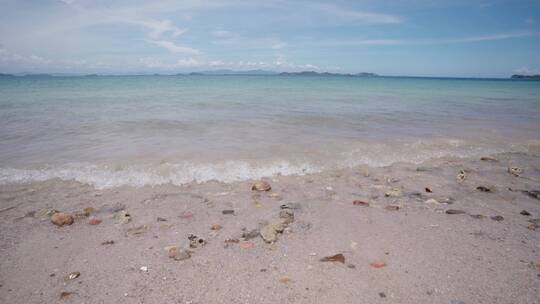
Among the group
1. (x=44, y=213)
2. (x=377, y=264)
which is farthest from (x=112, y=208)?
(x=377, y=264)

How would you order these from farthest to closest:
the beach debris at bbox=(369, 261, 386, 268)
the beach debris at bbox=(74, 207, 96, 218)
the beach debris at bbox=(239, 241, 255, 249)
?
the beach debris at bbox=(74, 207, 96, 218)
the beach debris at bbox=(239, 241, 255, 249)
the beach debris at bbox=(369, 261, 386, 268)

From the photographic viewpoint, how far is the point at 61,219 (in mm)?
3760

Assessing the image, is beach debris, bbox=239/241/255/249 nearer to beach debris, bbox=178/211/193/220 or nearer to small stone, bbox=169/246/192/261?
small stone, bbox=169/246/192/261

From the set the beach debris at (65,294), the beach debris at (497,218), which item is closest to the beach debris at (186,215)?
the beach debris at (65,294)

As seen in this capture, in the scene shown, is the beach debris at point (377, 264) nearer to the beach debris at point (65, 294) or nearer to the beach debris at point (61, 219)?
the beach debris at point (65, 294)

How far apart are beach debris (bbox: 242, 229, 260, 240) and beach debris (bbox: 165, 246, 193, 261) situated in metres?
0.67

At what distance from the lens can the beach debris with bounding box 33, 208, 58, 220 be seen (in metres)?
3.94

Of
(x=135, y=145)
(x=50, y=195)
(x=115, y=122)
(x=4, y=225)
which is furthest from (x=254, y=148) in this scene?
(x=115, y=122)

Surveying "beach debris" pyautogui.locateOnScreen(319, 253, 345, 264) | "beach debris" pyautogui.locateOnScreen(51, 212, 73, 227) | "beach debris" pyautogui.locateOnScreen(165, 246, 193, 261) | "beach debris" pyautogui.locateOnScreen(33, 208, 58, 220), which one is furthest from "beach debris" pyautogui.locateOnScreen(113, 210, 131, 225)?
"beach debris" pyautogui.locateOnScreen(319, 253, 345, 264)

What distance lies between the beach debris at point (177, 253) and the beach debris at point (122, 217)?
0.99 metres

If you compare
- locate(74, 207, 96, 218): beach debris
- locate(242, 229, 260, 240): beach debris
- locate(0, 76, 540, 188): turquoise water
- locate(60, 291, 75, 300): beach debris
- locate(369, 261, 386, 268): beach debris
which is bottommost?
locate(60, 291, 75, 300): beach debris

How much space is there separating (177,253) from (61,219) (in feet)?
6.12

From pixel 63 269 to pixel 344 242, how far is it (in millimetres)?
3066

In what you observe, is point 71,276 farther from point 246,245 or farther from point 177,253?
point 246,245
